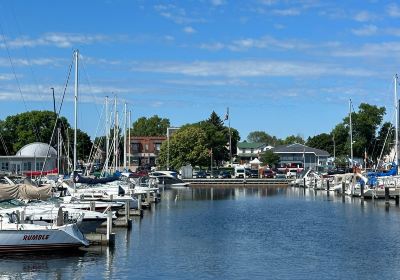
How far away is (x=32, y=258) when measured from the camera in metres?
35.9

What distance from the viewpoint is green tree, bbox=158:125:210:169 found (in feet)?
493

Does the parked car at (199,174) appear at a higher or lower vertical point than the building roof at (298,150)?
lower

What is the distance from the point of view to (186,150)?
497ft

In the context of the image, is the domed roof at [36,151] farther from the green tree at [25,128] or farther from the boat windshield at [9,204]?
the boat windshield at [9,204]

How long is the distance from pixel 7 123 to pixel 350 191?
304ft

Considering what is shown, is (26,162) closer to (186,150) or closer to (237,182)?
(237,182)

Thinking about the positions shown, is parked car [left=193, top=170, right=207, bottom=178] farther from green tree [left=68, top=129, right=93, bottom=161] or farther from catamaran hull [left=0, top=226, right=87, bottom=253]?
catamaran hull [left=0, top=226, right=87, bottom=253]

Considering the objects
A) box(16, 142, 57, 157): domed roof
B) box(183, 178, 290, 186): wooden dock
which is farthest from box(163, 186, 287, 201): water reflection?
box(16, 142, 57, 157): domed roof

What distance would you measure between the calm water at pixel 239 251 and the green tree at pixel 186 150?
85.1m

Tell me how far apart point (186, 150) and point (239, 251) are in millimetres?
111598

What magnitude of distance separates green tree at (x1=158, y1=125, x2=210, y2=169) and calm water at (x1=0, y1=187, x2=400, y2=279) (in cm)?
8506

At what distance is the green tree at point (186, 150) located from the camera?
15025cm

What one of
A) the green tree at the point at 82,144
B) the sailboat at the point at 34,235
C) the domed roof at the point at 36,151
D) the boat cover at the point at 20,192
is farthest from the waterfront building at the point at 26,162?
the sailboat at the point at 34,235

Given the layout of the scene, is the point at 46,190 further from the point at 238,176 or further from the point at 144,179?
the point at 238,176
